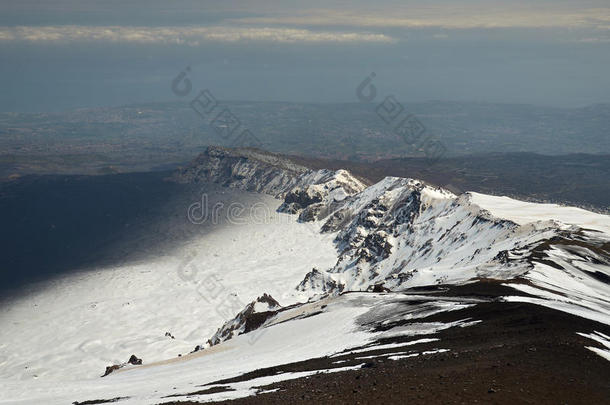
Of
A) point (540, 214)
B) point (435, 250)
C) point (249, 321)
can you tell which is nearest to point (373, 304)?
point (249, 321)

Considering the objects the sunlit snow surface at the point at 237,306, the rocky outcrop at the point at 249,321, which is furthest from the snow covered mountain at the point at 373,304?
the sunlit snow surface at the point at 237,306

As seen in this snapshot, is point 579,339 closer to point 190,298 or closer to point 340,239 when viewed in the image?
point 190,298

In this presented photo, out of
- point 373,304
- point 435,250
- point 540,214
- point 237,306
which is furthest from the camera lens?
point 237,306

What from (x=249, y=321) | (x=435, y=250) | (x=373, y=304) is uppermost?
(x=249, y=321)

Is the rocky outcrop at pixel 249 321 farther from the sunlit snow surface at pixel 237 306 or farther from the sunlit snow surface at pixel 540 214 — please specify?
the sunlit snow surface at pixel 540 214

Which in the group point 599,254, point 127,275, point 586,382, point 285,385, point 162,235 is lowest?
point 599,254

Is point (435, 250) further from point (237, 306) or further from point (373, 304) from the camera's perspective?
point (373, 304)

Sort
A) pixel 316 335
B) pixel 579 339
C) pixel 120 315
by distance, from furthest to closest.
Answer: pixel 120 315, pixel 316 335, pixel 579 339

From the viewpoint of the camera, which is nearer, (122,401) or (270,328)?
(122,401)

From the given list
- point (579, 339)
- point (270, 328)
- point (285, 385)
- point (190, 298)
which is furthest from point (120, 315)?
point (579, 339)
